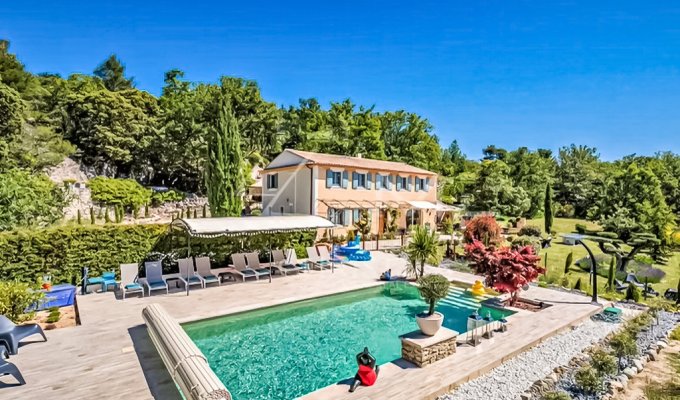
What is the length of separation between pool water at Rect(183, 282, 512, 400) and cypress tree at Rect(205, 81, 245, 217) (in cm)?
1352

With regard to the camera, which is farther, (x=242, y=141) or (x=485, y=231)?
(x=242, y=141)

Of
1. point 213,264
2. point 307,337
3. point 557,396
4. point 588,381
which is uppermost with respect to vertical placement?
point 213,264

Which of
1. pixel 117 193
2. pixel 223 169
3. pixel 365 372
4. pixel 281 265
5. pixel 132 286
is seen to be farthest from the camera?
pixel 117 193

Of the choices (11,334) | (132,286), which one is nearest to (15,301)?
(11,334)

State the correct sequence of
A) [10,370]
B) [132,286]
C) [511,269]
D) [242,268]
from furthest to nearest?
1. [242,268]
2. [132,286]
3. [511,269]
4. [10,370]

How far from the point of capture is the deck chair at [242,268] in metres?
15.9

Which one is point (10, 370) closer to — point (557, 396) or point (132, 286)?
point (132, 286)

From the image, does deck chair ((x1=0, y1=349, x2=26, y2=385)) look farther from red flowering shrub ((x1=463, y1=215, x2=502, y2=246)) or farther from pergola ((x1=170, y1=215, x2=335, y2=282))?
red flowering shrub ((x1=463, y1=215, x2=502, y2=246))

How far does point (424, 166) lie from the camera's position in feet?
168

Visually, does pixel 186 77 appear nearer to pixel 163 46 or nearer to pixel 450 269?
pixel 163 46

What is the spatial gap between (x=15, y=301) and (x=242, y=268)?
324 inches

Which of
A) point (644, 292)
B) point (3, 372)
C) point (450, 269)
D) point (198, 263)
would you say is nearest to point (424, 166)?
point (450, 269)

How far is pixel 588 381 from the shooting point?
23.8 ft

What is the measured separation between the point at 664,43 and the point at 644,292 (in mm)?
12701
